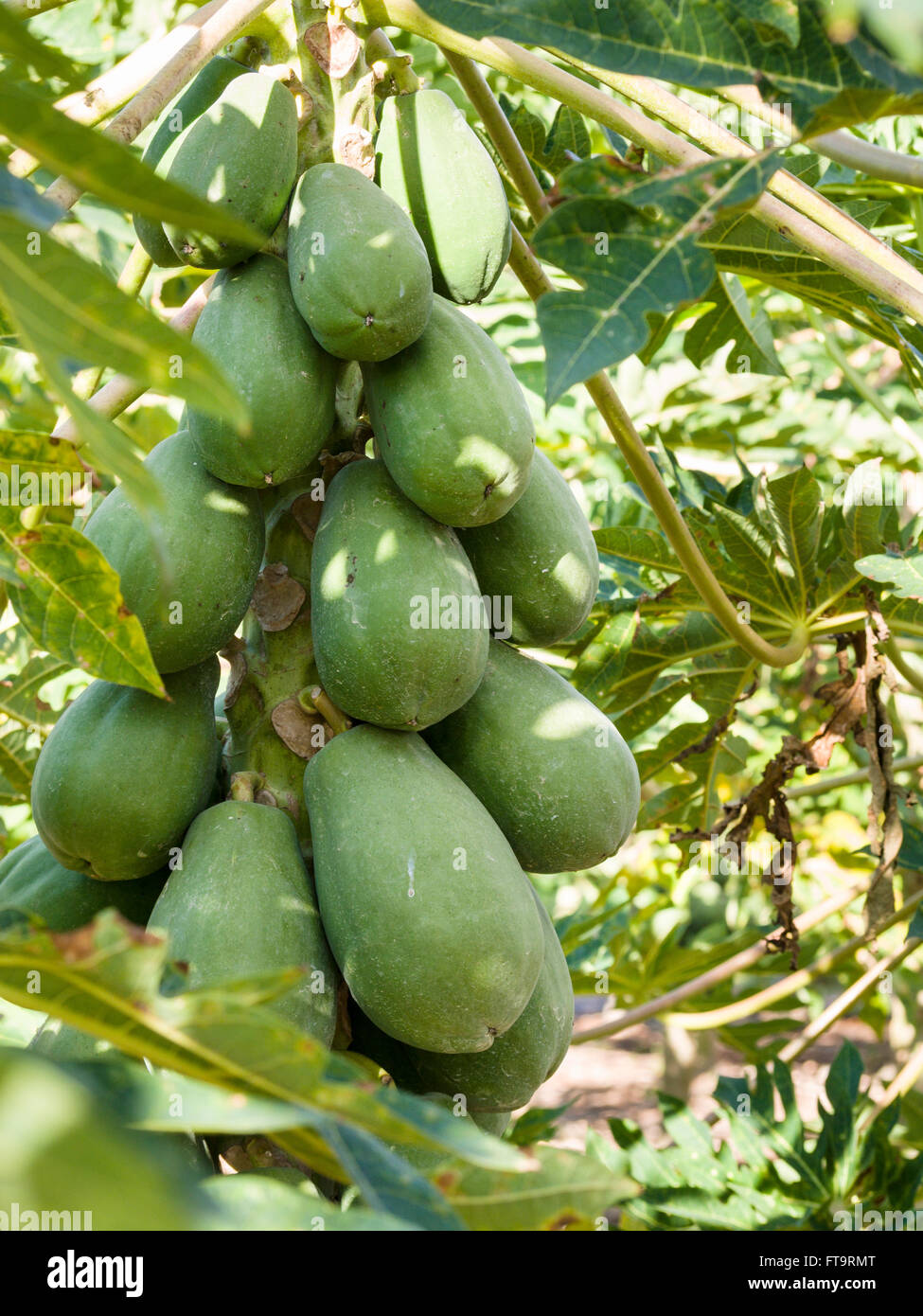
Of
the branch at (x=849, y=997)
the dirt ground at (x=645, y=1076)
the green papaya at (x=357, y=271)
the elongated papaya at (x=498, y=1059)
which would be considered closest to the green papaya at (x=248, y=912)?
the elongated papaya at (x=498, y=1059)

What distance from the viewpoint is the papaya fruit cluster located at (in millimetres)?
1104

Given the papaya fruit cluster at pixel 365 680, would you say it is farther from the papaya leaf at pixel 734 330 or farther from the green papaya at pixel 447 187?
the papaya leaf at pixel 734 330

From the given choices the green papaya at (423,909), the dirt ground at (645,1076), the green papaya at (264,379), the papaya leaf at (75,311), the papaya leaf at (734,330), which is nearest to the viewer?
the papaya leaf at (75,311)

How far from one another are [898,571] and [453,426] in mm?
1028

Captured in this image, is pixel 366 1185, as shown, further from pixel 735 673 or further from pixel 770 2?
pixel 735 673

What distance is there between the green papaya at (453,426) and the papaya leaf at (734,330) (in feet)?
2.35

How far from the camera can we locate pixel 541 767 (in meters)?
1.28

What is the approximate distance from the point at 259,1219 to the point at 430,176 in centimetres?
105

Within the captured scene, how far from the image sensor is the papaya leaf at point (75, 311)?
71 centimetres

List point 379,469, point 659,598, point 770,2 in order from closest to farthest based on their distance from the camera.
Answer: point 770,2 < point 379,469 < point 659,598

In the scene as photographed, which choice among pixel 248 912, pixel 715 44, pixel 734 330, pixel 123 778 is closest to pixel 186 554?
pixel 123 778
